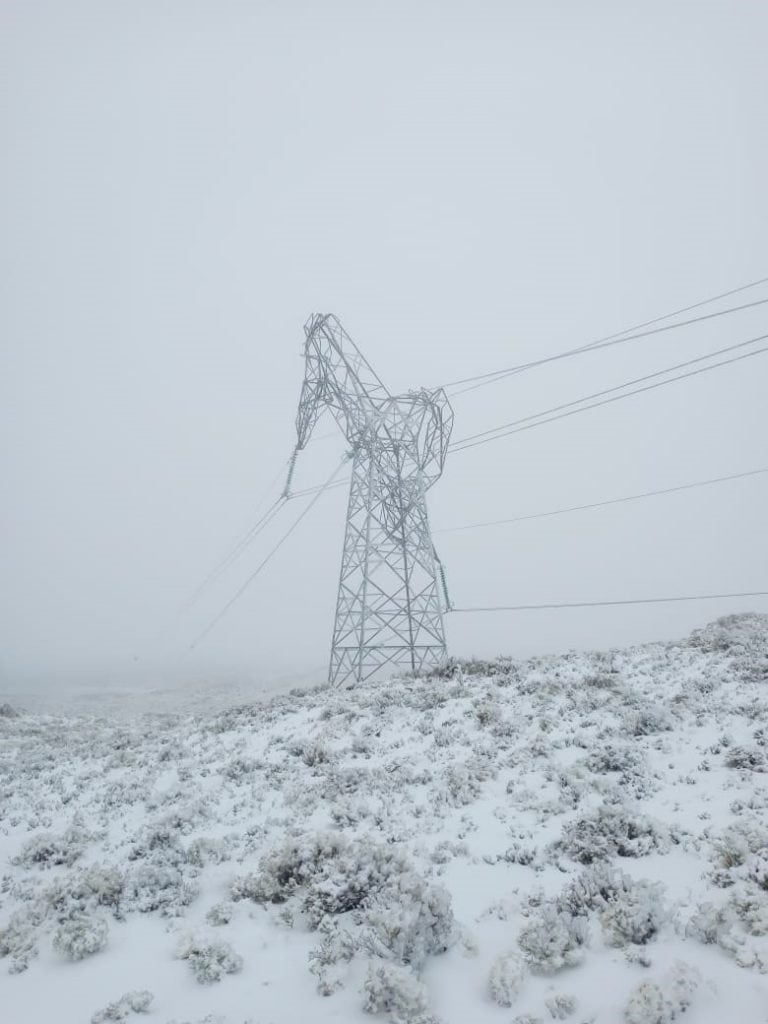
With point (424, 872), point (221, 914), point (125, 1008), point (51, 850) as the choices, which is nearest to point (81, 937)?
point (125, 1008)

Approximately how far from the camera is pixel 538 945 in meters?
5.43

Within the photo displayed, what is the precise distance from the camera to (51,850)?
9211mm

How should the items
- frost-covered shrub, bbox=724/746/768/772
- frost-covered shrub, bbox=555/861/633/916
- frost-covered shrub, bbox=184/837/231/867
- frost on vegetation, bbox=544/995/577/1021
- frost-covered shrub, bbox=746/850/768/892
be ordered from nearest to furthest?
frost on vegetation, bbox=544/995/577/1021, frost-covered shrub, bbox=746/850/768/892, frost-covered shrub, bbox=555/861/633/916, frost-covered shrub, bbox=184/837/231/867, frost-covered shrub, bbox=724/746/768/772

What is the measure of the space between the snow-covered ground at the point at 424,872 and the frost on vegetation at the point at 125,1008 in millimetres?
23

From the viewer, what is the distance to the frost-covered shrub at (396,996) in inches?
193

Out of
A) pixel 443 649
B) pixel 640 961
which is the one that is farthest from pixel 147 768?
pixel 443 649

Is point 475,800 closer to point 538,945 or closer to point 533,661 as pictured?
point 538,945

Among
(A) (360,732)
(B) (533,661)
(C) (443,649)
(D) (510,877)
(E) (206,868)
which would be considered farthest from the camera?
(C) (443,649)

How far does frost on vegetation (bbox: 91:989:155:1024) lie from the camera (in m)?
5.34

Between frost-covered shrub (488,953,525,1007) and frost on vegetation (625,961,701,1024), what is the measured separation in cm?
95

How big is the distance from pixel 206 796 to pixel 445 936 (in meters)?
6.41

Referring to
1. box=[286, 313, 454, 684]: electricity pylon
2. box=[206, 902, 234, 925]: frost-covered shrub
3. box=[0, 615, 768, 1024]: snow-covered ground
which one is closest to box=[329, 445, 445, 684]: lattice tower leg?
box=[286, 313, 454, 684]: electricity pylon

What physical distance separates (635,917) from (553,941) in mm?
838

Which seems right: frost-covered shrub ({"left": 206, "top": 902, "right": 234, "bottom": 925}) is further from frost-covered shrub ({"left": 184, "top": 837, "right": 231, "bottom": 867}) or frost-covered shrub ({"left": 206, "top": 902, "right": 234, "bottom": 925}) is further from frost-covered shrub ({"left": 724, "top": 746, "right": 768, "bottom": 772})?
frost-covered shrub ({"left": 724, "top": 746, "right": 768, "bottom": 772})
